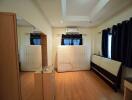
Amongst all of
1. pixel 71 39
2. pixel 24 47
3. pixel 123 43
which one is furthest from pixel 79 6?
pixel 71 39

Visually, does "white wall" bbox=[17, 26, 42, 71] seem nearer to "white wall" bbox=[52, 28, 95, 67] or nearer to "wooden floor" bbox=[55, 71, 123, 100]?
"wooden floor" bbox=[55, 71, 123, 100]

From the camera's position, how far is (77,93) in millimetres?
2725

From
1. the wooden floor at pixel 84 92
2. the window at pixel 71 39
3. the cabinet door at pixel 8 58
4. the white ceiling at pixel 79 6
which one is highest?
the white ceiling at pixel 79 6

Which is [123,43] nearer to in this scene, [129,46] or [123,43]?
[123,43]

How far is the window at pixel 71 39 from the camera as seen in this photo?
5094 mm

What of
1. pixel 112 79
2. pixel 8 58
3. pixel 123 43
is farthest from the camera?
pixel 112 79

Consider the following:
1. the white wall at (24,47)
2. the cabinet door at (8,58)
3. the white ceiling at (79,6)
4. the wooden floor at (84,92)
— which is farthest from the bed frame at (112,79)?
the cabinet door at (8,58)

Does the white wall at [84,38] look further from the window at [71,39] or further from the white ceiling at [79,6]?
the white ceiling at [79,6]

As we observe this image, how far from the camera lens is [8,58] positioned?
100 cm

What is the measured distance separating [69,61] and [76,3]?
283 centimetres

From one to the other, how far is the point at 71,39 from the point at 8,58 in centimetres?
427

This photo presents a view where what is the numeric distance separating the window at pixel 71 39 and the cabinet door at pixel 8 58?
4.10m

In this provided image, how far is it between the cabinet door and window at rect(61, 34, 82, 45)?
4.10 metres

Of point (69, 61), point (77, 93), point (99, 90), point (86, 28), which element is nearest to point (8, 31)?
point (77, 93)
